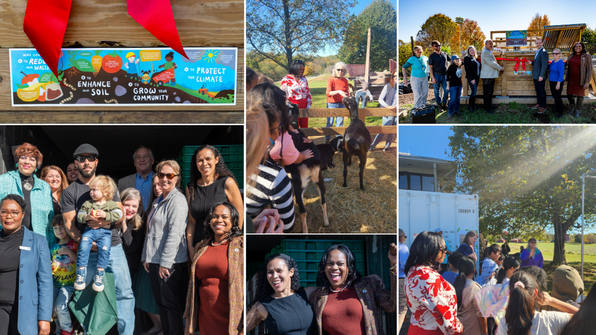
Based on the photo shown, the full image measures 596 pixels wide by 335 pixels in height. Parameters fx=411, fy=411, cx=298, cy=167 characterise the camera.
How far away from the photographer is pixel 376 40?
454 cm

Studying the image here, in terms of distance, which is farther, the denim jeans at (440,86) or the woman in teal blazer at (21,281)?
the denim jeans at (440,86)

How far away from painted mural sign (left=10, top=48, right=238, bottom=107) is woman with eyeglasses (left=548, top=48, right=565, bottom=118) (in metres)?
3.79

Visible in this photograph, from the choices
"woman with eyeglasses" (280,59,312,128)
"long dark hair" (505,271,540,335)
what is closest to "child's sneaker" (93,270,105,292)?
"woman with eyeglasses" (280,59,312,128)

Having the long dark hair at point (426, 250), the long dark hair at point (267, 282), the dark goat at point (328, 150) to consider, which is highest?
the dark goat at point (328, 150)

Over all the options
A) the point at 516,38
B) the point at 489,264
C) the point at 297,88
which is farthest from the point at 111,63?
the point at 489,264

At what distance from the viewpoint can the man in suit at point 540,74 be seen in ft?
→ 15.2

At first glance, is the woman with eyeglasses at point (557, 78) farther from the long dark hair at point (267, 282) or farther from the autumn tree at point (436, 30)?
the long dark hair at point (267, 282)

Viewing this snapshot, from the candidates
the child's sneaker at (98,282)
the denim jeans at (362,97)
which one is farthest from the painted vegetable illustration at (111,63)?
the denim jeans at (362,97)

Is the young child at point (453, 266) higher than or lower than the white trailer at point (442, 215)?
lower

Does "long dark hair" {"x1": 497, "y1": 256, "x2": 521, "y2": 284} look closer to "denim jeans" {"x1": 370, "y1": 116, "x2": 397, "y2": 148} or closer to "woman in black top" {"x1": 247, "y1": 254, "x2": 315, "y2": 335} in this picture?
"denim jeans" {"x1": 370, "y1": 116, "x2": 397, "y2": 148}

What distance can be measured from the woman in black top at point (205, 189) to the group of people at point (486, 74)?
7.43 feet

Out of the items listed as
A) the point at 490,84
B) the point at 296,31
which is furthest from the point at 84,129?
the point at 490,84

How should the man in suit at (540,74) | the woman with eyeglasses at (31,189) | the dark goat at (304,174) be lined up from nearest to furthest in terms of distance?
the woman with eyeglasses at (31,189), the dark goat at (304,174), the man in suit at (540,74)

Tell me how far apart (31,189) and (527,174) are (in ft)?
17.4
